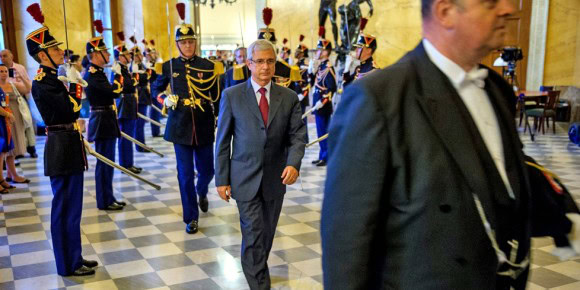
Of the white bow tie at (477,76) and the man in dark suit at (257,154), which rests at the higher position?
the white bow tie at (477,76)

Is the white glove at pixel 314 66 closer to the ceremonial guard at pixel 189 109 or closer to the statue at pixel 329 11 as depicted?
the statue at pixel 329 11

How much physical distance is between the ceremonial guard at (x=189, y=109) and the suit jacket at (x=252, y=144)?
1645mm

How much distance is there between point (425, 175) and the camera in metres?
1.32

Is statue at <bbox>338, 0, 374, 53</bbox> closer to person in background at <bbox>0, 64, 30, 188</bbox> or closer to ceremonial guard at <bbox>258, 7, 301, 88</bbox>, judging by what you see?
ceremonial guard at <bbox>258, 7, 301, 88</bbox>

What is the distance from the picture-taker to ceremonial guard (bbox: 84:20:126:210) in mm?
5738

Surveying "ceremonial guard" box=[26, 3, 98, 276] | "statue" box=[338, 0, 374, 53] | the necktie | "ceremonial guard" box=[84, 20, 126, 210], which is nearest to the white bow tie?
the necktie

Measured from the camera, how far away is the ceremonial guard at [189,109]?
5098 mm

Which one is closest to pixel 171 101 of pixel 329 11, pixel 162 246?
pixel 162 246

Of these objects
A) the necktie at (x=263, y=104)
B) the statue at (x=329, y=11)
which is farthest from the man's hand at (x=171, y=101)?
the statue at (x=329, y=11)

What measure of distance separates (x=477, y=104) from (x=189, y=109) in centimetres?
405

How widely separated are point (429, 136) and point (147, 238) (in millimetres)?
4162

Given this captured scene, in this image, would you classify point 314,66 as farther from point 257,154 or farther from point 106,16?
point 257,154

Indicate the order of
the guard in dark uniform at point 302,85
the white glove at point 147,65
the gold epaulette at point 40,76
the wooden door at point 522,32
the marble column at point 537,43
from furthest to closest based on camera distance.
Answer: the wooden door at point 522,32, the marble column at point 537,43, the white glove at point 147,65, the guard in dark uniform at point 302,85, the gold epaulette at point 40,76

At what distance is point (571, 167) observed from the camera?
8258 mm
